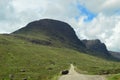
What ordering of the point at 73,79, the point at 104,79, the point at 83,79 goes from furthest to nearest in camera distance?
1. the point at 73,79
2. the point at 83,79
3. the point at 104,79

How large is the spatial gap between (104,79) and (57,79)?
13121 millimetres

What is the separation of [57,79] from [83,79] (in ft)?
27.3

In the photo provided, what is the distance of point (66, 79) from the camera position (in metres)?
58.6

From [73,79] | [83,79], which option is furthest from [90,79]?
[73,79]

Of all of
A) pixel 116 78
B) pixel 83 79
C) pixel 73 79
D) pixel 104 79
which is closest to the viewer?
pixel 116 78

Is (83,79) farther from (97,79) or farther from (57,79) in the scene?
(57,79)

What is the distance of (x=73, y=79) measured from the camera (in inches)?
2286

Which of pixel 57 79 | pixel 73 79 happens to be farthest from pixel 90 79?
pixel 57 79

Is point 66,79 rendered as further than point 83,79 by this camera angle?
Yes

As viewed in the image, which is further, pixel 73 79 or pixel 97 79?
pixel 73 79

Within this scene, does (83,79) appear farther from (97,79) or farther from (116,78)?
(116,78)

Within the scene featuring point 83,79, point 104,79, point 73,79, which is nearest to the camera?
point 104,79

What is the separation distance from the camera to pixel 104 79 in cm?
5025

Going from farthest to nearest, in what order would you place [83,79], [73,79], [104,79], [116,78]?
[73,79], [83,79], [104,79], [116,78]
